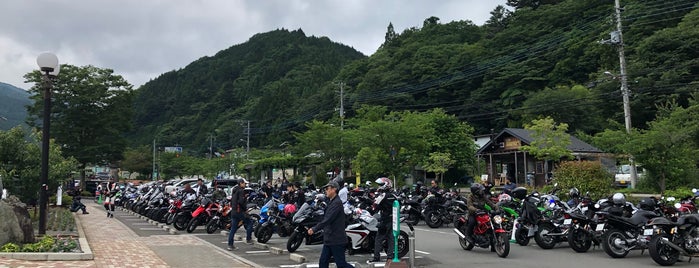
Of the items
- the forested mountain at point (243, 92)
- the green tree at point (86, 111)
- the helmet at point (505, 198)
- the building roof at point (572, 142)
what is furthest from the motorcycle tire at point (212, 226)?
the forested mountain at point (243, 92)

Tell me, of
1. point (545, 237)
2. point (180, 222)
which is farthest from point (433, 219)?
point (180, 222)

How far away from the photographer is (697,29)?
4062cm

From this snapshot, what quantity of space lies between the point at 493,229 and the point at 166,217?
10870mm

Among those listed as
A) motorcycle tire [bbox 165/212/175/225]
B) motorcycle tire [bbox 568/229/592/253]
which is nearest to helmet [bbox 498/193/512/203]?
motorcycle tire [bbox 568/229/592/253]

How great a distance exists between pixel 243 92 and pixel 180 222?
258 ft

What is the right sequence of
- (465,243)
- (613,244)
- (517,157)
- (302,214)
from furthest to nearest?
(517,157)
(465,243)
(302,214)
(613,244)

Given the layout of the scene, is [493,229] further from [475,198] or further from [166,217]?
[166,217]

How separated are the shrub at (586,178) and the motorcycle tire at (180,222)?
13378mm

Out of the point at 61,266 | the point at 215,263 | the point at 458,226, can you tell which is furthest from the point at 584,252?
the point at 61,266

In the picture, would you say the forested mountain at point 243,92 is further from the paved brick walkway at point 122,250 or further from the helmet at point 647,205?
the helmet at point 647,205

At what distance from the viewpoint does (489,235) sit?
1096 centimetres

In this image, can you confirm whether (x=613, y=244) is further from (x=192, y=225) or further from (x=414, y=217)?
(x=192, y=225)

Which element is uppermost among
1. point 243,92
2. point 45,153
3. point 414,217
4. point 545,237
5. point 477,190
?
point 243,92

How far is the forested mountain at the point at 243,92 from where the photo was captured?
8044cm
